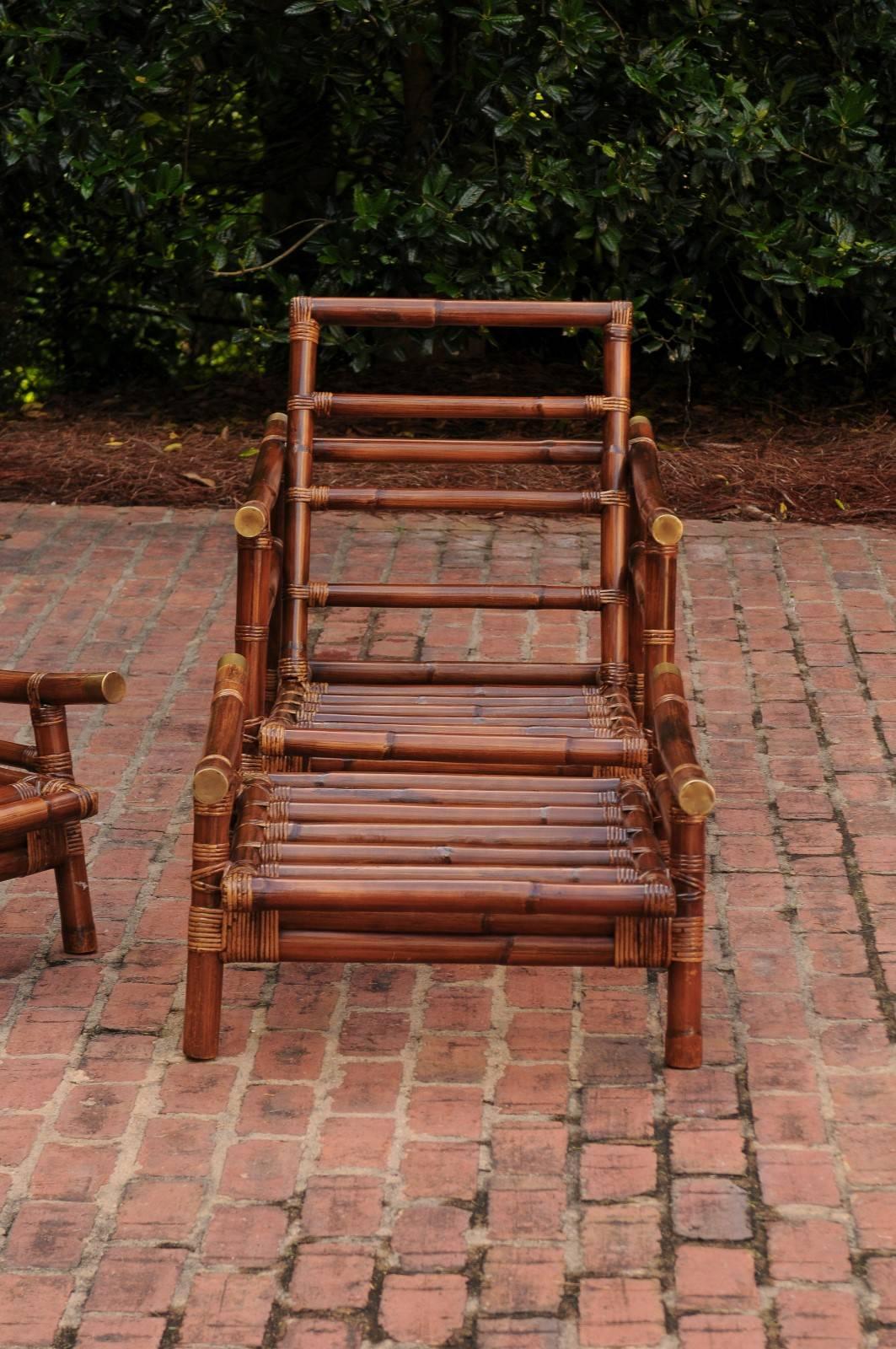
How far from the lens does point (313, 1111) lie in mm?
2906

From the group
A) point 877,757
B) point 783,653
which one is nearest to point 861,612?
point 783,653

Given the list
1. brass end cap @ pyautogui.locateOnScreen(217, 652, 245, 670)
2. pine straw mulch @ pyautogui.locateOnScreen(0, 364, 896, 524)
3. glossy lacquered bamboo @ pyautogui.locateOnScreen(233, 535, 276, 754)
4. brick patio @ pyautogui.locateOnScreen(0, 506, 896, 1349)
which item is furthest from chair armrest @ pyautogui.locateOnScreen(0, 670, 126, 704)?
pine straw mulch @ pyautogui.locateOnScreen(0, 364, 896, 524)

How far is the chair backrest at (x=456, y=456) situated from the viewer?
3.92 meters

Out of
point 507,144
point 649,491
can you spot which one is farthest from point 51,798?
point 507,144

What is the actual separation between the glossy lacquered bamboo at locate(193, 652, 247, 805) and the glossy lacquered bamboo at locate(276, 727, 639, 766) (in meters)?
0.21

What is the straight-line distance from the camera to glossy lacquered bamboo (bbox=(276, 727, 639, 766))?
11.1ft

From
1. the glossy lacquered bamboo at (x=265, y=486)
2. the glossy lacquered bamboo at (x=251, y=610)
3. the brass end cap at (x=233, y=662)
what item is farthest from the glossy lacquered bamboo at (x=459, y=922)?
the glossy lacquered bamboo at (x=265, y=486)

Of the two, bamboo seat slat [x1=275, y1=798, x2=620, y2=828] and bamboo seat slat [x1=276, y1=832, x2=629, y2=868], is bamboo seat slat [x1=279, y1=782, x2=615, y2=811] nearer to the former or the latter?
bamboo seat slat [x1=275, y1=798, x2=620, y2=828]

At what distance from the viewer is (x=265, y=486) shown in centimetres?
361

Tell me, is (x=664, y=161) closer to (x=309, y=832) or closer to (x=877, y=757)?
(x=877, y=757)

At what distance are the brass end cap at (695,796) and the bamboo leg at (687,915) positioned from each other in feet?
0.17

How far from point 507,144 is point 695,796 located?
14.3ft

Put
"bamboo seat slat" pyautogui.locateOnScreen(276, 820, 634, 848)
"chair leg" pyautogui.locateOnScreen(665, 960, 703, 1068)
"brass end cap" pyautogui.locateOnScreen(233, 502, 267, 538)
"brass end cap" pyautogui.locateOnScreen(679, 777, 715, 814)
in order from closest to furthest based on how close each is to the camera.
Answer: "brass end cap" pyautogui.locateOnScreen(679, 777, 715, 814) → "chair leg" pyautogui.locateOnScreen(665, 960, 703, 1068) → "bamboo seat slat" pyautogui.locateOnScreen(276, 820, 634, 848) → "brass end cap" pyautogui.locateOnScreen(233, 502, 267, 538)

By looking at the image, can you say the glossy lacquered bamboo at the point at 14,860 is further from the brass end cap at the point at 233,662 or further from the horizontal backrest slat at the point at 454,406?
the horizontal backrest slat at the point at 454,406
